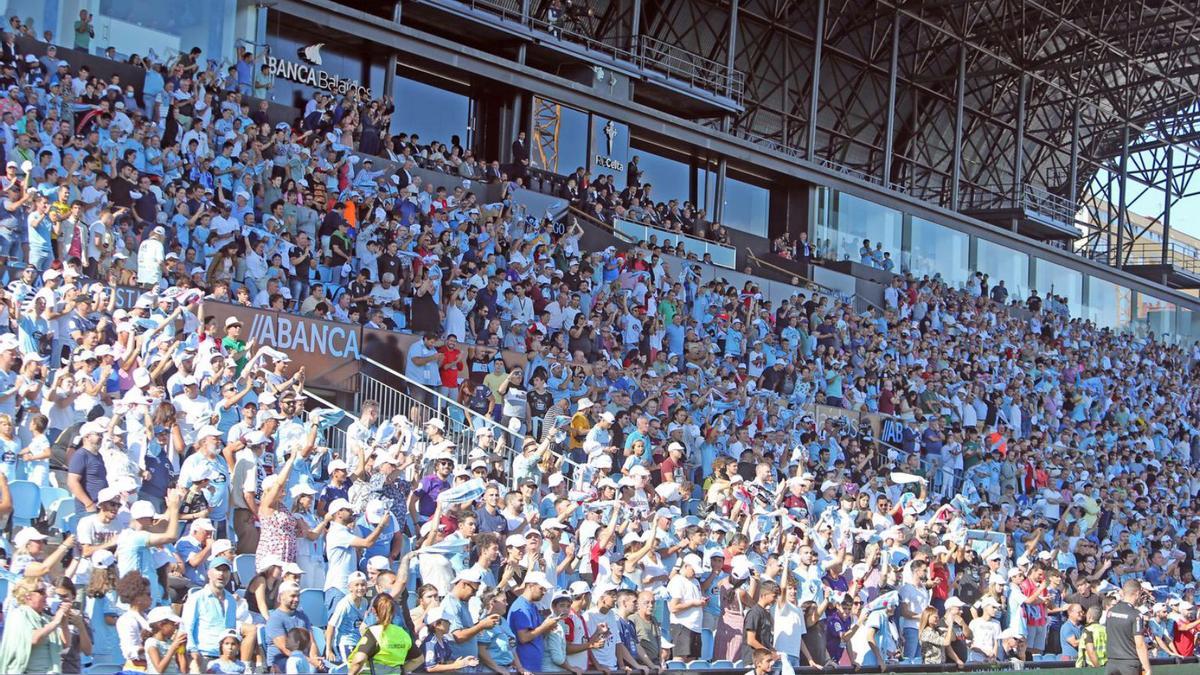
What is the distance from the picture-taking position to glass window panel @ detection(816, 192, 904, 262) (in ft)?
122

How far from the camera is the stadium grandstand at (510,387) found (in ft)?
37.5

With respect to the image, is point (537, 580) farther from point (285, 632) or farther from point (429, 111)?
point (429, 111)

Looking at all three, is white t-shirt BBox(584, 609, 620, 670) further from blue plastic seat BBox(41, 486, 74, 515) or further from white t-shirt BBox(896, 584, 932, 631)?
white t-shirt BBox(896, 584, 932, 631)

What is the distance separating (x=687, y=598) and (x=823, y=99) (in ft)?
118

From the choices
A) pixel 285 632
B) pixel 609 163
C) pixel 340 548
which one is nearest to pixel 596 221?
pixel 609 163

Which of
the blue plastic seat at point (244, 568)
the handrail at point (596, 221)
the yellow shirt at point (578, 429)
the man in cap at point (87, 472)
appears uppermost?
the handrail at point (596, 221)

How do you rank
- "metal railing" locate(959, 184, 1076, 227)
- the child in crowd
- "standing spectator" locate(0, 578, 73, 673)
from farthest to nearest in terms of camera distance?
"metal railing" locate(959, 184, 1076, 227) < the child in crowd < "standing spectator" locate(0, 578, 73, 673)

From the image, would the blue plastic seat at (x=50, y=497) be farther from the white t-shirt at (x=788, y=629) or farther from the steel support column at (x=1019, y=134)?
the steel support column at (x=1019, y=134)

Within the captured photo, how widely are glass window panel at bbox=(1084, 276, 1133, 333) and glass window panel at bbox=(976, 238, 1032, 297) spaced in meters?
3.19

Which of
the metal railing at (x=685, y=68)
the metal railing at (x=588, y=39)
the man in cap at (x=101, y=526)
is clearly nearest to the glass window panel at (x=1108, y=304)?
the metal railing at (x=685, y=68)

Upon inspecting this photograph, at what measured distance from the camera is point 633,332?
22.8 meters

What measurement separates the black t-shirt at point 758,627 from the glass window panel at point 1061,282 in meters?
32.7

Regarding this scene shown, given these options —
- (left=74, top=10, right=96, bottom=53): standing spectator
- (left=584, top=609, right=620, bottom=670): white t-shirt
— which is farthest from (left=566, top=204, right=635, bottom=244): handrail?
(left=584, top=609, right=620, bottom=670): white t-shirt

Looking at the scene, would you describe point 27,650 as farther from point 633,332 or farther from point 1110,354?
point 1110,354
